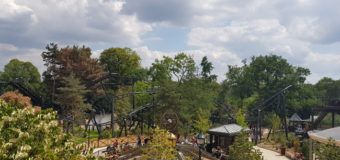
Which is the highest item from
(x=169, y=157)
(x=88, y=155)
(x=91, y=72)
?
(x=91, y=72)

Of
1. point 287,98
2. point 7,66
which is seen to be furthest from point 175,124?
point 7,66

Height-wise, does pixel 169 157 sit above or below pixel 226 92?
below

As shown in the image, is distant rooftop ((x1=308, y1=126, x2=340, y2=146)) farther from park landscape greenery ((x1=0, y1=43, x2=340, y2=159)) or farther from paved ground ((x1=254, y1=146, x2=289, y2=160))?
park landscape greenery ((x1=0, y1=43, x2=340, y2=159))

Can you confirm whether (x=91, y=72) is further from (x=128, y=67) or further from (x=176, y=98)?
(x=176, y=98)

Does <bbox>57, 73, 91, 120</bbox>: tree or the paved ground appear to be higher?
<bbox>57, 73, 91, 120</bbox>: tree

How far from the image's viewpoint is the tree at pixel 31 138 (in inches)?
243

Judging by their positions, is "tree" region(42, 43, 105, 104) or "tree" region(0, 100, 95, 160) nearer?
"tree" region(0, 100, 95, 160)

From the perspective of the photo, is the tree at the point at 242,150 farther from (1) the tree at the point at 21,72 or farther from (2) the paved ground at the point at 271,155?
(1) the tree at the point at 21,72

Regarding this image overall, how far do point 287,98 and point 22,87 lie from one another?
166 ft

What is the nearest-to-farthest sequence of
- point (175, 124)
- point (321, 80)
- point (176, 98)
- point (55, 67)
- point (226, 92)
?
point (175, 124), point (176, 98), point (55, 67), point (226, 92), point (321, 80)

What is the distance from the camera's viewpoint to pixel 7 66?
64.7m

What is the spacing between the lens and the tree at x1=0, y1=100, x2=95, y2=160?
6.18 meters

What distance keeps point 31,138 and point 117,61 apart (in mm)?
58376

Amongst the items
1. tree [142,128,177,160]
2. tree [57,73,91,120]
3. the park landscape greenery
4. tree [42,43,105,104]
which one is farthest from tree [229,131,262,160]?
tree [42,43,105,104]
